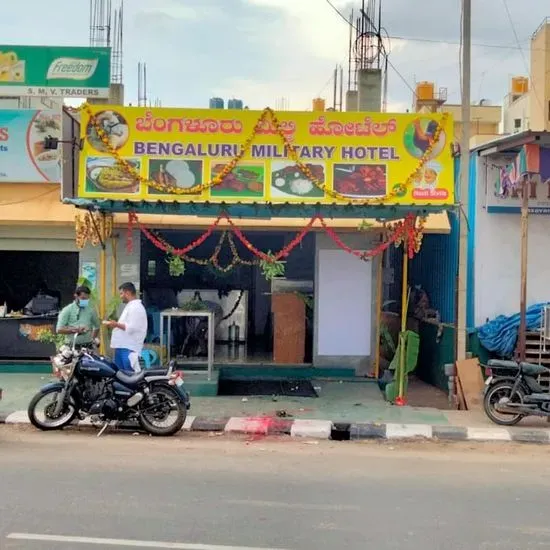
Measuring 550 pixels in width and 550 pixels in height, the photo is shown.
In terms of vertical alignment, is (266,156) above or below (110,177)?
above

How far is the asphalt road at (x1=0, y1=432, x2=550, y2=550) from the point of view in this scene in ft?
16.6

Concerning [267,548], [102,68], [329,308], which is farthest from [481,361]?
[102,68]

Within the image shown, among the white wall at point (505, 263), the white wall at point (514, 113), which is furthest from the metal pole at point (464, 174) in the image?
the white wall at point (514, 113)

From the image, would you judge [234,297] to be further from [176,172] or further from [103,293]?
[176,172]

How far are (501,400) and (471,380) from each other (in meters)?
1.38

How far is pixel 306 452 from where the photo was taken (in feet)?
26.9

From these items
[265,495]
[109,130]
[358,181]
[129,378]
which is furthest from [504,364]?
[109,130]

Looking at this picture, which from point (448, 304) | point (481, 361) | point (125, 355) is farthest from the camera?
point (448, 304)

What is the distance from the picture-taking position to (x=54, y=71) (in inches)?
634

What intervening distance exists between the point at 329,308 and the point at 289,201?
3.49 meters

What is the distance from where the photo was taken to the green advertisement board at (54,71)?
1600 cm

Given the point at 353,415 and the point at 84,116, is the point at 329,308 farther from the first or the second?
the point at 84,116

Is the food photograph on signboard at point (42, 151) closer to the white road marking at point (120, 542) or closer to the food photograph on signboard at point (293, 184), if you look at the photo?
the food photograph on signboard at point (293, 184)

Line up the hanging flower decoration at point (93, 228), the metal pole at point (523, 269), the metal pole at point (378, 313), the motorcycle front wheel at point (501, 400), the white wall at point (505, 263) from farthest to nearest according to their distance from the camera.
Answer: the metal pole at point (378, 313) → the white wall at point (505, 263) → the hanging flower decoration at point (93, 228) → the metal pole at point (523, 269) → the motorcycle front wheel at point (501, 400)
